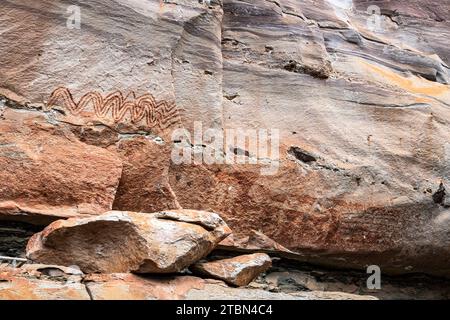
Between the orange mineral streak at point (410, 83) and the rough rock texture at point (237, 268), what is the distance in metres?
2.99

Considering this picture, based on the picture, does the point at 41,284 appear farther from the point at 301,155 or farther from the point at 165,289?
the point at 301,155

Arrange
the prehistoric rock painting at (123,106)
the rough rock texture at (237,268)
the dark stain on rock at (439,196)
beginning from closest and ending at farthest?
the rough rock texture at (237,268) → the prehistoric rock painting at (123,106) → the dark stain on rock at (439,196)

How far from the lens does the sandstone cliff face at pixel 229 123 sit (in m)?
5.51

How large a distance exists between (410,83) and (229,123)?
256 centimetres

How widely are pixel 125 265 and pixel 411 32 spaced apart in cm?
584

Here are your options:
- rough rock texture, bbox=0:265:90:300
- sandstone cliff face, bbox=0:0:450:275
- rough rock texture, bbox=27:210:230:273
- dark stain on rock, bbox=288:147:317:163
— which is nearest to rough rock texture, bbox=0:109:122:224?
sandstone cliff face, bbox=0:0:450:275

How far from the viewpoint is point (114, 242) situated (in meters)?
4.74

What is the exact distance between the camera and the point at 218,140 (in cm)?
614

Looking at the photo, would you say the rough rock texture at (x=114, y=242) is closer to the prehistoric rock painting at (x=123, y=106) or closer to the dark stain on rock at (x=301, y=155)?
the prehistoric rock painting at (x=123, y=106)

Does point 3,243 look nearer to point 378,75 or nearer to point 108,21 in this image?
point 108,21

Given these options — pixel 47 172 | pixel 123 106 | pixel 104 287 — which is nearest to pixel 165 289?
pixel 104 287

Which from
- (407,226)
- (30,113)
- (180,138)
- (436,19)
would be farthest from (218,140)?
(436,19)

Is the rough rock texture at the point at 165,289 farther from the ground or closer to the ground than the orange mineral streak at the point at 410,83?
closer to the ground

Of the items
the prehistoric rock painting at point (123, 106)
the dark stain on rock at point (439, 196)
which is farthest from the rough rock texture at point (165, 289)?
the dark stain on rock at point (439, 196)
